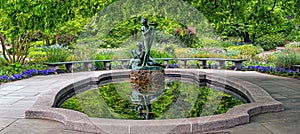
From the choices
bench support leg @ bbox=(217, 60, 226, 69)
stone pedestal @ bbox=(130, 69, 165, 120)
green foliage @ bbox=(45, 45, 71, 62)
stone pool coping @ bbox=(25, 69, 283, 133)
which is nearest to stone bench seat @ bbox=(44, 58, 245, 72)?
bench support leg @ bbox=(217, 60, 226, 69)

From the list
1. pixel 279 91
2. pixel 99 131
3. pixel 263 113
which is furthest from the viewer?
pixel 279 91

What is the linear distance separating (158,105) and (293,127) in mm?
2829

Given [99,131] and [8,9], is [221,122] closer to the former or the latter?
[99,131]

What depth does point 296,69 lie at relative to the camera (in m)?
11.1

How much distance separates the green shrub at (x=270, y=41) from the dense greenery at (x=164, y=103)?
68.5 ft

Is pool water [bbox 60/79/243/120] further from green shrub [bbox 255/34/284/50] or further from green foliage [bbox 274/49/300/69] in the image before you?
green shrub [bbox 255/34/284/50]

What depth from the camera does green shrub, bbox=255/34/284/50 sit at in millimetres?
26869

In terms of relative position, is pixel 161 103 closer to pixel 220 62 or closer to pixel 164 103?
pixel 164 103

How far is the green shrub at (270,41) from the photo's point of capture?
26869 mm

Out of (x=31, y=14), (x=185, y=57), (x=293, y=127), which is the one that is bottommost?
(x=293, y=127)

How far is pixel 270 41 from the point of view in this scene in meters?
27.1

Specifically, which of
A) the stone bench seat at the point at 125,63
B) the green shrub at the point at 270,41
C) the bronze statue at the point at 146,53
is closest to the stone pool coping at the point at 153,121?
the bronze statue at the point at 146,53

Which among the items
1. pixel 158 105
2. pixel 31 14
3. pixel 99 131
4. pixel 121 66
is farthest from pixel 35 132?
pixel 121 66

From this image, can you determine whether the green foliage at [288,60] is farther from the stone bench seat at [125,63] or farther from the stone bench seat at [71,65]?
the stone bench seat at [71,65]
